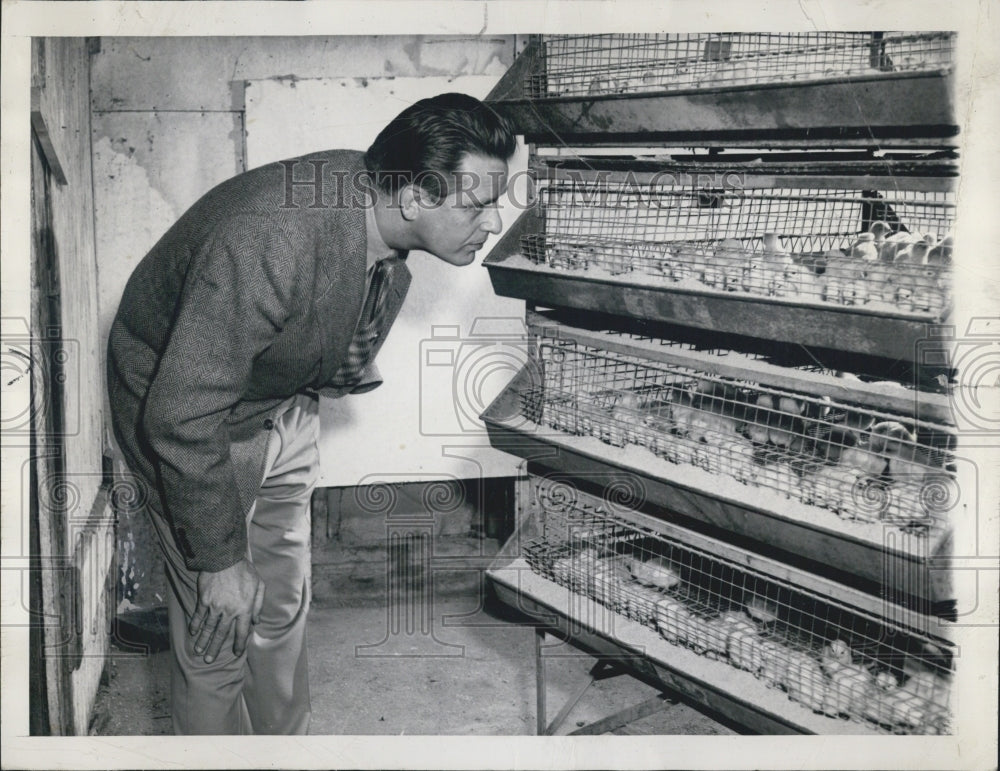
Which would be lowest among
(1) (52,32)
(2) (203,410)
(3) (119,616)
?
(3) (119,616)

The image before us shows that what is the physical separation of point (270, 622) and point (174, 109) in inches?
58.1

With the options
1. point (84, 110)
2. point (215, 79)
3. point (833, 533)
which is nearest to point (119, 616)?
point (84, 110)

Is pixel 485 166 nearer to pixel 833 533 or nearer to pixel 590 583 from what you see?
pixel 833 533

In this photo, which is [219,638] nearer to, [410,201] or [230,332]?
[230,332]

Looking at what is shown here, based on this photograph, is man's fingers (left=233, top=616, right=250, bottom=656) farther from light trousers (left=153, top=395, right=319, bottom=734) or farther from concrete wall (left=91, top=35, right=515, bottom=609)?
concrete wall (left=91, top=35, right=515, bottom=609)

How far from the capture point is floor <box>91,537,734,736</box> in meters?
2.13

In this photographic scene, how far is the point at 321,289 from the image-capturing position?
1393 mm

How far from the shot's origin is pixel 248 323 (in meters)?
1.29

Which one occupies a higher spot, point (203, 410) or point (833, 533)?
point (203, 410)

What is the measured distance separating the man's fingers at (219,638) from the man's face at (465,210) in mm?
665

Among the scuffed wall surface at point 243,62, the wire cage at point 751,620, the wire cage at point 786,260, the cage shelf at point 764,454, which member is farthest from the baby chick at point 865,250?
the scuffed wall surface at point 243,62

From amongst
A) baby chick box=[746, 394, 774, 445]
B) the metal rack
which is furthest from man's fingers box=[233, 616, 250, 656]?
baby chick box=[746, 394, 774, 445]

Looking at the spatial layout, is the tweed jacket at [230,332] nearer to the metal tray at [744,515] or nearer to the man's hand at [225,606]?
the man's hand at [225,606]

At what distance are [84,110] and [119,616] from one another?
4.29ft
